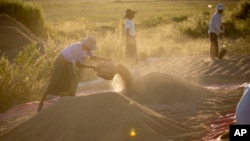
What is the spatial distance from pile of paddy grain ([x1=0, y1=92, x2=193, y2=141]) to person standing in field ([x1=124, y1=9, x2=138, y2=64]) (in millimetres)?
5318

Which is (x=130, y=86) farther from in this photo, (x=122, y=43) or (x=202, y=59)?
(x=122, y=43)

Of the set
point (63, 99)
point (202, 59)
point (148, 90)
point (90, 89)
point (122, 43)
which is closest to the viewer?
point (63, 99)

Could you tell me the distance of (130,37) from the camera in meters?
12.3

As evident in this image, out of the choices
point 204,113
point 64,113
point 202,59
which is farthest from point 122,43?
point 64,113

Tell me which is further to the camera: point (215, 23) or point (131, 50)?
point (215, 23)

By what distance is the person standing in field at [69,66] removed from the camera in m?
8.03

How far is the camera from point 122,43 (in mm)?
14367

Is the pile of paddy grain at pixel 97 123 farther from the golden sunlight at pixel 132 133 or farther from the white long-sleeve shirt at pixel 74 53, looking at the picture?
the white long-sleeve shirt at pixel 74 53

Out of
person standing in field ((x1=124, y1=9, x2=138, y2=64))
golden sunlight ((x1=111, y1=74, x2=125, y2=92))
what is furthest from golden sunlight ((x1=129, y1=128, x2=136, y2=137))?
person standing in field ((x1=124, y1=9, x2=138, y2=64))

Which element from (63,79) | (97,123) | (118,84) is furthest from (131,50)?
(97,123)

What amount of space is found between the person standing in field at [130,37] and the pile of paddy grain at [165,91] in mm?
2766

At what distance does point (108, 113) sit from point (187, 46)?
10370mm

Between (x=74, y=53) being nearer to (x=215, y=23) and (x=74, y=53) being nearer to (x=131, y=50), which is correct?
(x=131, y=50)

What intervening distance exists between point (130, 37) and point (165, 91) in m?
3.40
